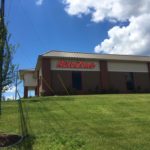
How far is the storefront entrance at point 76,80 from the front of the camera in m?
41.0

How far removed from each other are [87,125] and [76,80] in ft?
80.4

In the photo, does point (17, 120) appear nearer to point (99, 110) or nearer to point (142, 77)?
point (99, 110)

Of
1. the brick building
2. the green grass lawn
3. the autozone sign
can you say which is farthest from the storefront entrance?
the green grass lawn

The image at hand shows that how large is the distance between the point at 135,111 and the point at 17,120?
818 centimetres

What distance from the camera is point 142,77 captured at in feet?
149

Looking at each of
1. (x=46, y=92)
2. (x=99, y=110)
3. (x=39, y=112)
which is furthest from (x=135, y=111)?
(x=46, y=92)

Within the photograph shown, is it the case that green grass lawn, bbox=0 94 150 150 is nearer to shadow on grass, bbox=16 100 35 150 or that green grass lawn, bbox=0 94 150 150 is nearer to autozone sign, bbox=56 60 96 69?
shadow on grass, bbox=16 100 35 150

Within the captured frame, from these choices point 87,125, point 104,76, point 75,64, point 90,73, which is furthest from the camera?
point 104,76

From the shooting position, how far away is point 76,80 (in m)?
41.2

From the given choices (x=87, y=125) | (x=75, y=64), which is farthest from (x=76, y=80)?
(x=87, y=125)

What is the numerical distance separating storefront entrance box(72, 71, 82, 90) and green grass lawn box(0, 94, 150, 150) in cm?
1656

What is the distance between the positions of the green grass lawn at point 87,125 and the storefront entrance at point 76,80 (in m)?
16.6

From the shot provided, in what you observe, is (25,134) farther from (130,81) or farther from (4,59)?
(130,81)

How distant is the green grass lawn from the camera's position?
1296 cm
